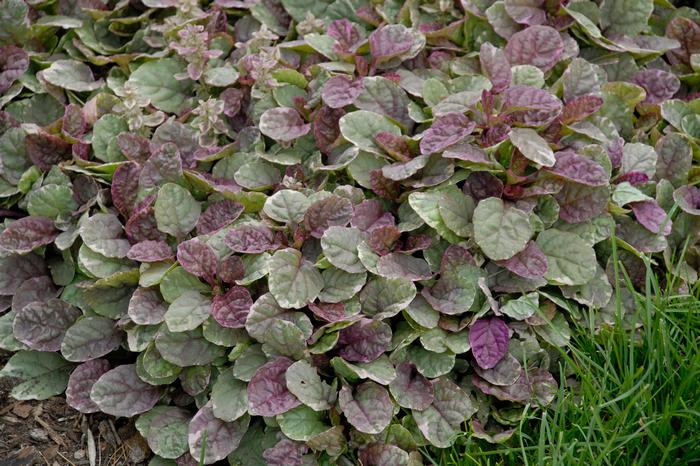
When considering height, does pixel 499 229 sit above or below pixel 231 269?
above

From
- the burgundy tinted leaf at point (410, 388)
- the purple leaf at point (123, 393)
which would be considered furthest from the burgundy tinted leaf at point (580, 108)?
the purple leaf at point (123, 393)

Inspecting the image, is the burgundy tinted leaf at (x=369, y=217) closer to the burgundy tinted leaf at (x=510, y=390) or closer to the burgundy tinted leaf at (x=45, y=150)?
the burgundy tinted leaf at (x=510, y=390)

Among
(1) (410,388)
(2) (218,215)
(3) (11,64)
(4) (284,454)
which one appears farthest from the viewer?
(3) (11,64)

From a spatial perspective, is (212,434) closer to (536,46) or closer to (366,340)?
(366,340)

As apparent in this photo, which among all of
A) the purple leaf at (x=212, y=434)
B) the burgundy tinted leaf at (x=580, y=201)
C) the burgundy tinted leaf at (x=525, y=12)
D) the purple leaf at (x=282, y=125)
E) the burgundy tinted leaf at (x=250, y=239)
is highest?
the burgundy tinted leaf at (x=525, y=12)

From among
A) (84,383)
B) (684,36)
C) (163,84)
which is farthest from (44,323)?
(684,36)

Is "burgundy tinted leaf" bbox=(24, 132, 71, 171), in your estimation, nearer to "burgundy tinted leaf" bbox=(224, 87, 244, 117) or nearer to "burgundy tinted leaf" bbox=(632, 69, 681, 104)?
"burgundy tinted leaf" bbox=(224, 87, 244, 117)

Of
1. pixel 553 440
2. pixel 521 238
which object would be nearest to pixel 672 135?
pixel 521 238
